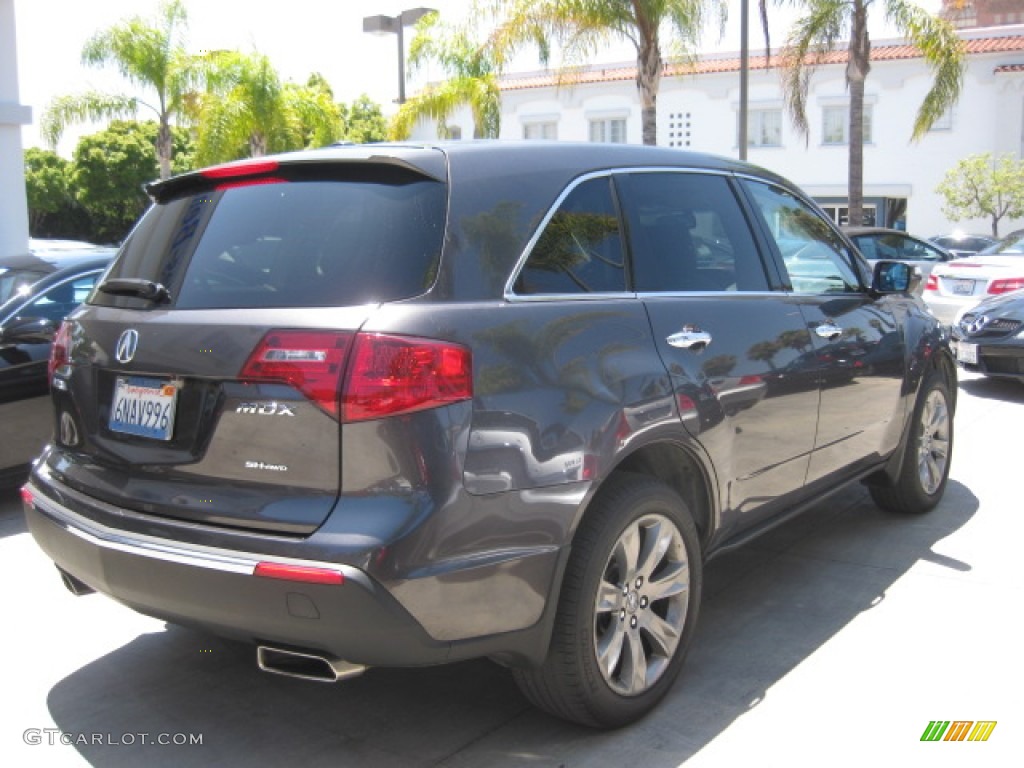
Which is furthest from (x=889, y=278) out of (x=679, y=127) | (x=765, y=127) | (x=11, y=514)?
(x=679, y=127)

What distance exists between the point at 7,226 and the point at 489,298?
506 inches

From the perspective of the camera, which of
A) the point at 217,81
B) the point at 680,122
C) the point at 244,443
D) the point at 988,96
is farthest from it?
the point at 680,122

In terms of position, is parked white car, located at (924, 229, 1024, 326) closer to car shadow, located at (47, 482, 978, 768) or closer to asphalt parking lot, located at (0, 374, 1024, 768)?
asphalt parking lot, located at (0, 374, 1024, 768)

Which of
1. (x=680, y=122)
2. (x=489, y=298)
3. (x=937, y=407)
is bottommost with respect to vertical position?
(x=937, y=407)

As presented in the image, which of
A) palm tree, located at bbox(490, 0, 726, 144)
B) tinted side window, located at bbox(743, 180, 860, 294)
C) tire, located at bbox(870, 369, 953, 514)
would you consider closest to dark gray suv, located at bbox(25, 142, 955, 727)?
tinted side window, located at bbox(743, 180, 860, 294)

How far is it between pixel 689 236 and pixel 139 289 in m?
1.91

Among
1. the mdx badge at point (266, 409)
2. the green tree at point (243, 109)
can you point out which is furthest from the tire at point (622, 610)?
the green tree at point (243, 109)

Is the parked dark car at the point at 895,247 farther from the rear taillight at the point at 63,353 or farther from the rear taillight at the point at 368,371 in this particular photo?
the rear taillight at the point at 368,371

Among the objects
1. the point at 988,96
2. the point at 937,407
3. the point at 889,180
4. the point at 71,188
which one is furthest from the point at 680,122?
the point at 937,407

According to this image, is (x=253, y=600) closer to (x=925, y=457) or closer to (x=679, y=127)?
(x=925, y=457)

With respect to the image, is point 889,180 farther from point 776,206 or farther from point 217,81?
point 776,206

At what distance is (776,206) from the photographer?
14.8 ft

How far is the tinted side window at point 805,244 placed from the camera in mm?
4391

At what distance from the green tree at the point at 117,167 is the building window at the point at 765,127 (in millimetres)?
18836
